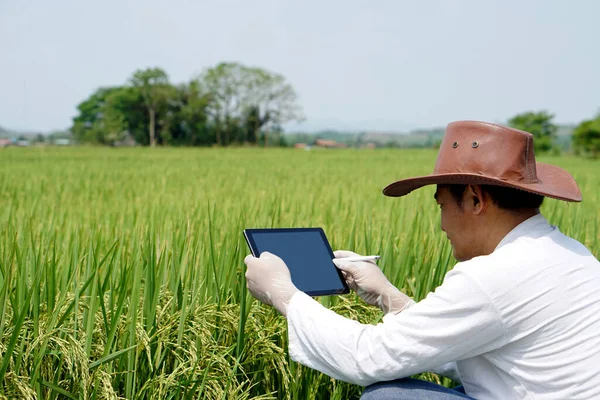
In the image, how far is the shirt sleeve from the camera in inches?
56.4

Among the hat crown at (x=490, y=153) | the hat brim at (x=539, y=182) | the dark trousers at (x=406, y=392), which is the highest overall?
the hat crown at (x=490, y=153)

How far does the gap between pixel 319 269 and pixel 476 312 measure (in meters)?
0.53

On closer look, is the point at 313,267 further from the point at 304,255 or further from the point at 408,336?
the point at 408,336

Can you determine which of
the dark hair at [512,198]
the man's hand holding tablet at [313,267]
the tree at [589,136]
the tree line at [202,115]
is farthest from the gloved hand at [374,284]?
the tree line at [202,115]

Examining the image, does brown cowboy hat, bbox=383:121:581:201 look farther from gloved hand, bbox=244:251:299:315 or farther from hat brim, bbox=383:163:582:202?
gloved hand, bbox=244:251:299:315

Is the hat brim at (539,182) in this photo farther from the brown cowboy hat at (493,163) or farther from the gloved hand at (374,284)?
the gloved hand at (374,284)

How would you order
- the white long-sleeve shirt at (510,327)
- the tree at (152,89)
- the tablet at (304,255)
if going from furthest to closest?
the tree at (152,89) → the tablet at (304,255) → the white long-sleeve shirt at (510,327)

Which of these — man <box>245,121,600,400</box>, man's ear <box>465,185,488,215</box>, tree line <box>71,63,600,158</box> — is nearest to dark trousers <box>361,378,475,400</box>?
man <box>245,121,600,400</box>

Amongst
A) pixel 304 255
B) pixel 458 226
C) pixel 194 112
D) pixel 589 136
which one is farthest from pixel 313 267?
pixel 194 112

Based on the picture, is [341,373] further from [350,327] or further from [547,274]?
[547,274]

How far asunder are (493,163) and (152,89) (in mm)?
60747

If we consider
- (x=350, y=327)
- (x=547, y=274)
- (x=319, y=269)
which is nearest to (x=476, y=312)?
(x=547, y=274)

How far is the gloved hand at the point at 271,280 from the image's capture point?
1696mm

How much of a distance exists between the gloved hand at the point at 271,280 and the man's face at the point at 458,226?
15.6 inches
